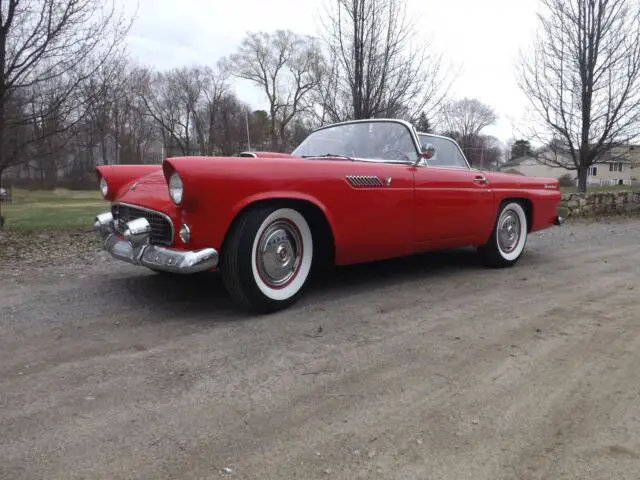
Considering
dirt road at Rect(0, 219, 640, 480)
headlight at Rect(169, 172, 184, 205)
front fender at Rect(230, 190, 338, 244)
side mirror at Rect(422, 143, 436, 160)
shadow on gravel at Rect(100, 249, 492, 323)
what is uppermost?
side mirror at Rect(422, 143, 436, 160)

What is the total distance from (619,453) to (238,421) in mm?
1458

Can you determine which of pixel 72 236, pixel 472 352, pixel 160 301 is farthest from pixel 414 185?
pixel 72 236

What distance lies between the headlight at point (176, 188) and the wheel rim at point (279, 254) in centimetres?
61

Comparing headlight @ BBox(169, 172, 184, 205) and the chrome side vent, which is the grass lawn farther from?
the chrome side vent

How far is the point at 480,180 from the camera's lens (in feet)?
16.2

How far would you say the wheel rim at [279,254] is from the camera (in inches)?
134

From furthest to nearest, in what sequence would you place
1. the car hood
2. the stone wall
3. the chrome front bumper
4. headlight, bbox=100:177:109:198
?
the stone wall, headlight, bbox=100:177:109:198, the car hood, the chrome front bumper

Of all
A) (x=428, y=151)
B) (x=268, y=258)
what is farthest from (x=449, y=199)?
(x=268, y=258)

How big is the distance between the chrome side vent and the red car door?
49 centimetres

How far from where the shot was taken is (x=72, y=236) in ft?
23.7

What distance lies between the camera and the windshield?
4.51 metres

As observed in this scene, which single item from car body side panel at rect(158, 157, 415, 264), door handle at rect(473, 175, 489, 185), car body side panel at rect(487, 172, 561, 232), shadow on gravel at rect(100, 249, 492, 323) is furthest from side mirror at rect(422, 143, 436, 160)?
shadow on gravel at rect(100, 249, 492, 323)

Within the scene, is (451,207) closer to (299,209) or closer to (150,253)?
(299,209)

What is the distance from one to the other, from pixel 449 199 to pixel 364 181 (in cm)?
111
